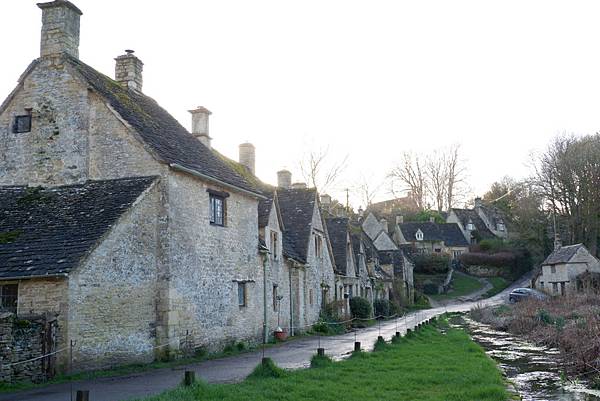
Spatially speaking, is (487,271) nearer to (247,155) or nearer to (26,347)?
(247,155)

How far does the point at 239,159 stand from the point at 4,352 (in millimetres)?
23565

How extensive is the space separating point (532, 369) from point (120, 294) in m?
12.5

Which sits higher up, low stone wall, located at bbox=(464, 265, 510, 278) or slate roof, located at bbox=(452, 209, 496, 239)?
slate roof, located at bbox=(452, 209, 496, 239)

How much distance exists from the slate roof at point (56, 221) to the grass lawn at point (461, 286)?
2003 inches

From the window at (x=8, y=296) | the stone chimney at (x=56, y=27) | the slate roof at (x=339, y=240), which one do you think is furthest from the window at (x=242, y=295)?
the slate roof at (x=339, y=240)

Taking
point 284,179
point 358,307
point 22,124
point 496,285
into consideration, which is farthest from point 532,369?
point 496,285

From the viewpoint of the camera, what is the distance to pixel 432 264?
72312 mm

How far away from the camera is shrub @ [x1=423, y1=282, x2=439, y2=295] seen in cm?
6775

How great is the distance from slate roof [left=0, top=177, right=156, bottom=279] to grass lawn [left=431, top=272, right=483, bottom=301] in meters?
A: 50.9

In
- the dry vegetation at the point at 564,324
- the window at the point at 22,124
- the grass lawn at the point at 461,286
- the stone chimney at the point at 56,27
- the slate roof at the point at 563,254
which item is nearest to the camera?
the dry vegetation at the point at 564,324

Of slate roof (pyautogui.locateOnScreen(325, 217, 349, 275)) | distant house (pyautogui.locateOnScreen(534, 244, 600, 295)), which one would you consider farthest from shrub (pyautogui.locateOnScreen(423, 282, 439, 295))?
slate roof (pyautogui.locateOnScreen(325, 217, 349, 275))

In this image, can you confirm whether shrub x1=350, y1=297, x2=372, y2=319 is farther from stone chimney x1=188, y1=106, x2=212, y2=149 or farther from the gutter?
the gutter

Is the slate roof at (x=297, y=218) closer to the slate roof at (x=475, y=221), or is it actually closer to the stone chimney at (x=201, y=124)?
the stone chimney at (x=201, y=124)

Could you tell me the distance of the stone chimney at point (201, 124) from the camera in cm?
2856
